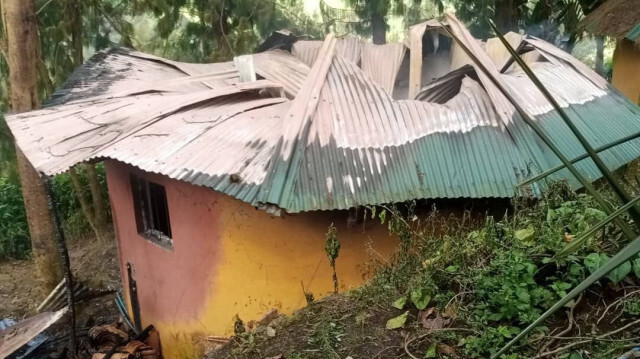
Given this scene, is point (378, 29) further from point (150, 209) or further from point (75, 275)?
point (75, 275)

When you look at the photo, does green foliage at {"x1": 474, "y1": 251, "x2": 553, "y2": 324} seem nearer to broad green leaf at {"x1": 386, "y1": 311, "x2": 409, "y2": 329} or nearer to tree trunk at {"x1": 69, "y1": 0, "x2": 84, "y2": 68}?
broad green leaf at {"x1": 386, "y1": 311, "x2": 409, "y2": 329}

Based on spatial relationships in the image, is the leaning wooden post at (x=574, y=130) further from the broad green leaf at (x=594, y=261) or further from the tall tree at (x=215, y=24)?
the tall tree at (x=215, y=24)

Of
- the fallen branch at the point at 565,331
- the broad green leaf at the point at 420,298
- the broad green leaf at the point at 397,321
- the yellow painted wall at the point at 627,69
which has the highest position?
the yellow painted wall at the point at 627,69

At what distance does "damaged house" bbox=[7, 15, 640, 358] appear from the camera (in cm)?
450

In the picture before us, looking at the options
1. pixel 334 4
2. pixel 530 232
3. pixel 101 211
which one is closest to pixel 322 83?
pixel 530 232

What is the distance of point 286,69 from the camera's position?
22.3 feet

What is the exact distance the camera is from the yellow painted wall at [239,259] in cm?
503

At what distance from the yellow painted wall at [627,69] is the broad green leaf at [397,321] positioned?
27.8ft

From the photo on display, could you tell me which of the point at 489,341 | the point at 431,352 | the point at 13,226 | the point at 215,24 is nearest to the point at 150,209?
the point at 431,352

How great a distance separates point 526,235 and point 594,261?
21.1 inches

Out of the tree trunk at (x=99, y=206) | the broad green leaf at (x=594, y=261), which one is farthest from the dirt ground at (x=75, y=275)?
the broad green leaf at (x=594, y=261)

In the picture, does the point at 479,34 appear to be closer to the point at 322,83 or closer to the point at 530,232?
the point at 322,83

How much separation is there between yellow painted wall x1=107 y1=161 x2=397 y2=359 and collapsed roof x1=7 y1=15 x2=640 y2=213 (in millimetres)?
651

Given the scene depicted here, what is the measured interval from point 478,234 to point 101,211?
11538mm
